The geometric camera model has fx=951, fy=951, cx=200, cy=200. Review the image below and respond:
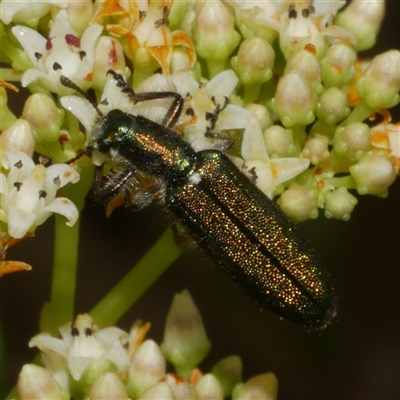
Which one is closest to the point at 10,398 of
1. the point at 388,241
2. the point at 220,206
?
the point at 220,206

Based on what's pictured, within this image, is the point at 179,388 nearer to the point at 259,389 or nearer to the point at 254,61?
the point at 259,389

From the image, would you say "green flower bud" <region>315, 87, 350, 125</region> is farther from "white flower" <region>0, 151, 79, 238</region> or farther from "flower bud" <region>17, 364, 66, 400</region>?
"flower bud" <region>17, 364, 66, 400</region>

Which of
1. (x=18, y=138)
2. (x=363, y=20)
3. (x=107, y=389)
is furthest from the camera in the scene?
(x=363, y=20)

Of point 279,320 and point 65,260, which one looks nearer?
point 65,260

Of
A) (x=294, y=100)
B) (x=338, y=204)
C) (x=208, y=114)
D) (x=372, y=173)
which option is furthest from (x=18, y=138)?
(x=372, y=173)

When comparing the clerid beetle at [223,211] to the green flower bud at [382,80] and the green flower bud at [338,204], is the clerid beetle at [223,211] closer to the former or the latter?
the green flower bud at [338,204]

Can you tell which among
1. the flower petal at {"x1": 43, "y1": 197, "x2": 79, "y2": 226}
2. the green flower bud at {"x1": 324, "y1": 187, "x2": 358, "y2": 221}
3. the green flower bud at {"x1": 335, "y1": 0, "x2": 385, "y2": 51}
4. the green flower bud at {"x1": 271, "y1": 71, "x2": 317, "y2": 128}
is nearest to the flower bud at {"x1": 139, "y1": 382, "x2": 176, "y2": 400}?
the flower petal at {"x1": 43, "y1": 197, "x2": 79, "y2": 226}

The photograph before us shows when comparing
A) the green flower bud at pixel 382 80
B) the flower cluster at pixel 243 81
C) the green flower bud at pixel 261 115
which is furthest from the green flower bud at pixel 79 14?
the green flower bud at pixel 382 80
